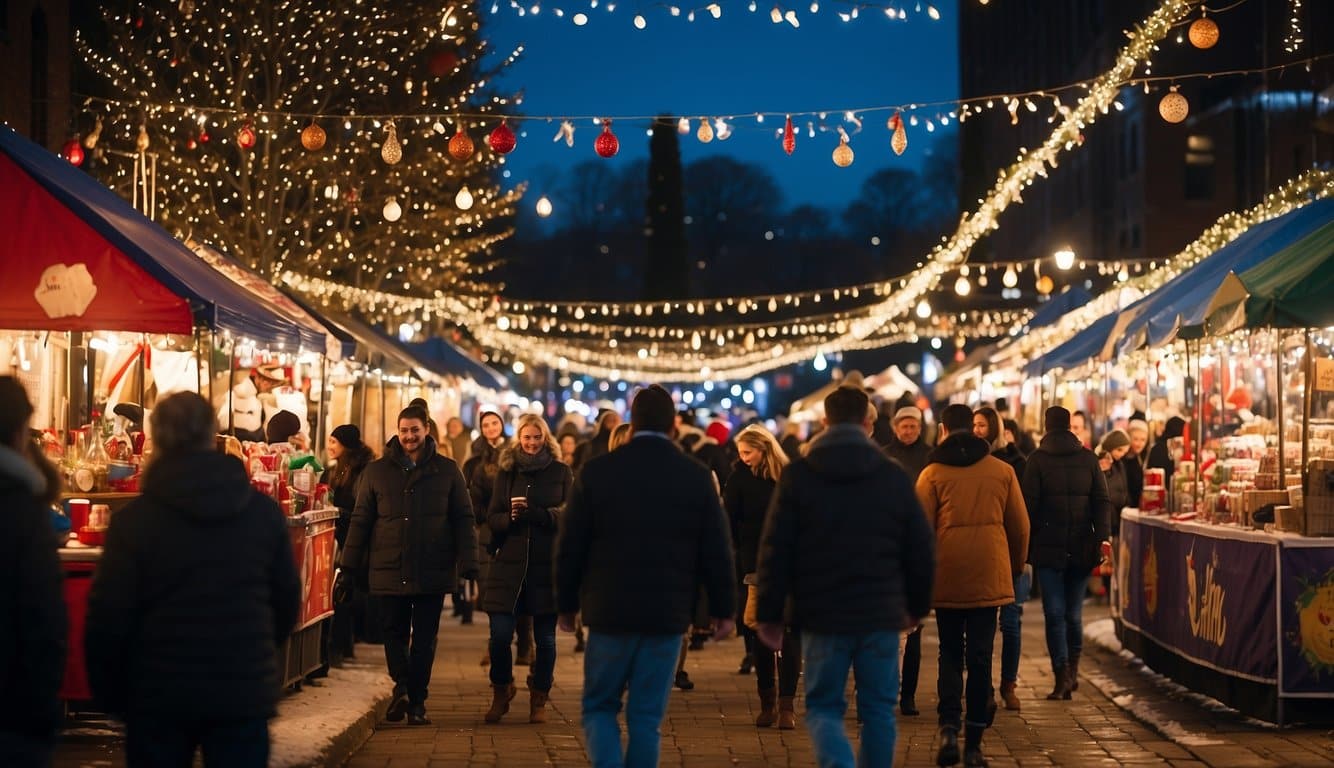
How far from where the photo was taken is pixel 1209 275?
15516 mm

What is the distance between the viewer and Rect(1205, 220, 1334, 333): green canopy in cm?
1184

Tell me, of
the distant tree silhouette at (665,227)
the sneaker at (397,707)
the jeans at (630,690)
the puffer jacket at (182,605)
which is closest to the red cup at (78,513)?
the sneaker at (397,707)

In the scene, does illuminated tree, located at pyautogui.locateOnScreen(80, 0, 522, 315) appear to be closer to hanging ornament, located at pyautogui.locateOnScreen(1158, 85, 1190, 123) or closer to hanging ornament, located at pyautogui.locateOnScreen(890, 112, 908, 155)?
hanging ornament, located at pyautogui.locateOnScreen(890, 112, 908, 155)

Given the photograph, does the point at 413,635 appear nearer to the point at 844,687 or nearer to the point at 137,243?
the point at 137,243

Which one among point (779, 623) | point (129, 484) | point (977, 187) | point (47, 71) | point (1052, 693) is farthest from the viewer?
point (977, 187)

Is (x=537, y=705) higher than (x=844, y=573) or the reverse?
the reverse

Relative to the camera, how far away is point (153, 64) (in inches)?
1035

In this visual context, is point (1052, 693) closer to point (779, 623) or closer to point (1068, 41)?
point (779, 623)

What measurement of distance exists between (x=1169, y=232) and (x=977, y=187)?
21.7 meters

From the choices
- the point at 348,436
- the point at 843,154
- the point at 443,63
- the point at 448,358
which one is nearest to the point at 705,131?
the point at 843,154

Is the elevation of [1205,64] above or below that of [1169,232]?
above

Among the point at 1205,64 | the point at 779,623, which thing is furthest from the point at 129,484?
the point at 1205,64

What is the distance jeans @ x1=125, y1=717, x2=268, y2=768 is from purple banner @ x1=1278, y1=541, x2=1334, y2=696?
739cm

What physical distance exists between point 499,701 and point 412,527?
4.15 ft
